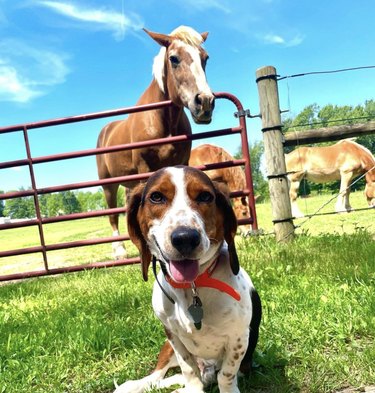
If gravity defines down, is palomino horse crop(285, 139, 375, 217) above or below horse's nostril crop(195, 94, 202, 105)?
below

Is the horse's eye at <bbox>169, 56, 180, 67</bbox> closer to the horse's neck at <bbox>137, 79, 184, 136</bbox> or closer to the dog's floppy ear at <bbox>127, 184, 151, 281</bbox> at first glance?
the horse's neck at <bbox>137, 79, 184, 136</bbox>

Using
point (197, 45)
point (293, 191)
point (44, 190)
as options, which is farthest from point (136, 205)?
point (293, 191)

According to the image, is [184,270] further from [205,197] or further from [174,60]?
[174,60]

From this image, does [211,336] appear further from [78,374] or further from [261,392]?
[78,374]

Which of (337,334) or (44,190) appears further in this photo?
(44,190)

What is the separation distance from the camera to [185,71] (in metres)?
4.40

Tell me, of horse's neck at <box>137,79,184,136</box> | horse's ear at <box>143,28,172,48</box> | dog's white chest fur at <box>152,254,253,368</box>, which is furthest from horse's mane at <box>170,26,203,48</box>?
dog's white chest fur at <box>152,254,253,368</box>

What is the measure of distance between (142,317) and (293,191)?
8.06 meters

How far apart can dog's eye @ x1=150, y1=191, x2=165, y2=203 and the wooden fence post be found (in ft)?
10.8

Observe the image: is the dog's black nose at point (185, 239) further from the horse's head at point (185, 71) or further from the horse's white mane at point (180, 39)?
the horse's white mane at point (180, 39)

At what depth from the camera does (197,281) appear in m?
1.77

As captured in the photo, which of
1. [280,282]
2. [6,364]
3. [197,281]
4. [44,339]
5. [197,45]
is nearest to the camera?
[197,281]

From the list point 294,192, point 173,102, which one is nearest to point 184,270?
point 173,102

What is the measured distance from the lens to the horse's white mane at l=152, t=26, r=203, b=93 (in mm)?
4676
